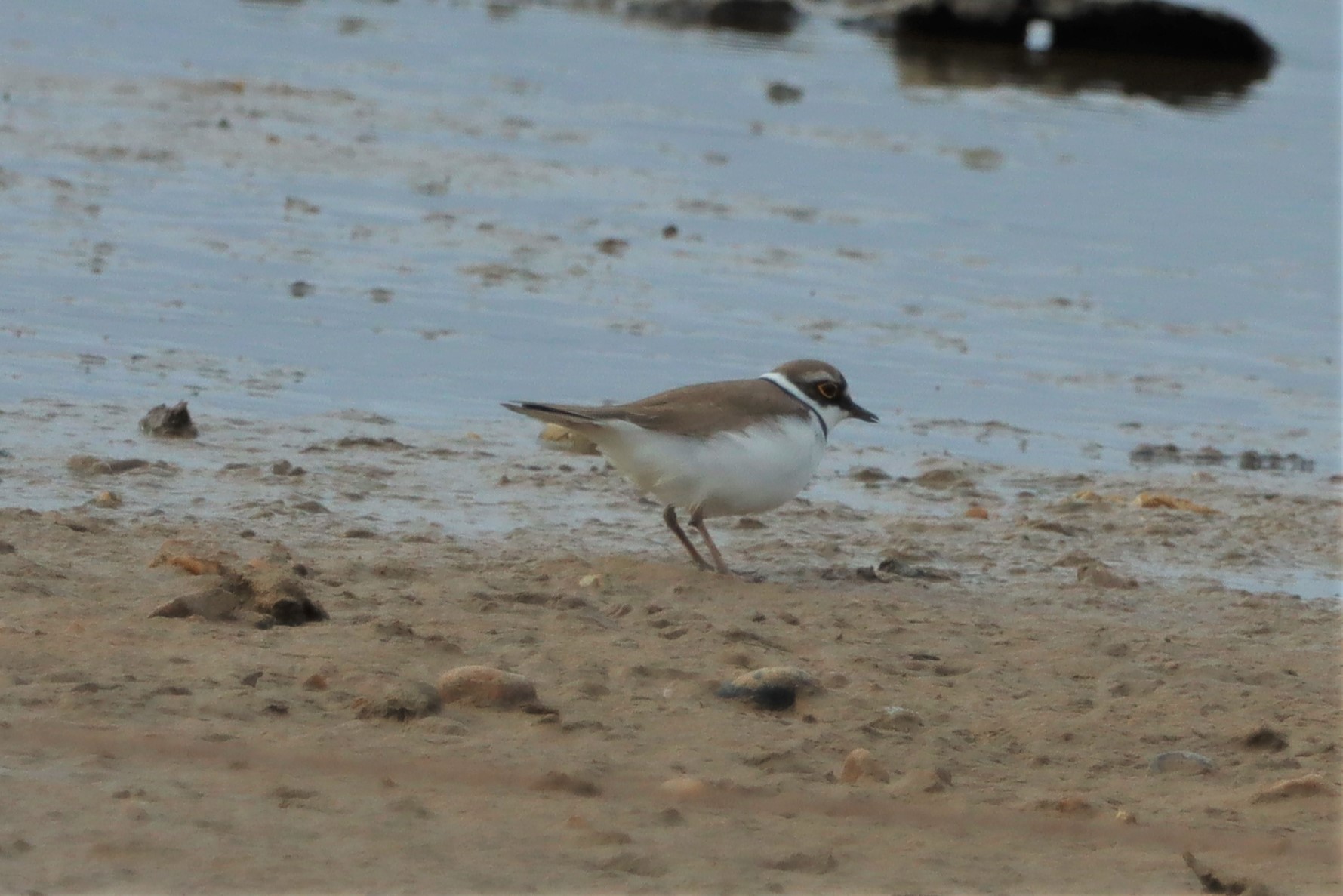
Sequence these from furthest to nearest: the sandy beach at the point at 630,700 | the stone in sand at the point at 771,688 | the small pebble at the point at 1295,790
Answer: the stone in sand at the point at 771,688
the small pebble at the point at 1295,790
the sandy beach at the point at 630,700

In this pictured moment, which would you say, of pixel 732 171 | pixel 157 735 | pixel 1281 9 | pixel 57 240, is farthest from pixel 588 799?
pixel 1281 9

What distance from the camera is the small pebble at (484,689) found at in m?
4.46

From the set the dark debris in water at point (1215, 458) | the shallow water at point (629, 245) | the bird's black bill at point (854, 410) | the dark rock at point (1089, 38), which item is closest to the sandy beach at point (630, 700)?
the bird's black bill at point (854, 410)

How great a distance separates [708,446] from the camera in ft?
20.4

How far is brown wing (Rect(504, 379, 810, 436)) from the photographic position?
20.2 feet

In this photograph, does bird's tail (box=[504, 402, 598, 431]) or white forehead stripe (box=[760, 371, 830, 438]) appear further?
white forehead stripe (box=[760, 371, 830, 438])

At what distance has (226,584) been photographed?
510 cm

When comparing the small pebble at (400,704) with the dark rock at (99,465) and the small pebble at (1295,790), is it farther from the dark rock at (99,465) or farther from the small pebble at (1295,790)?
the dark rock at (99,465)

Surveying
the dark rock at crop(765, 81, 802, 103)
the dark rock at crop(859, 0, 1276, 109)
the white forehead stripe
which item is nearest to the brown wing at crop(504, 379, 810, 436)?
the white forehead stripe

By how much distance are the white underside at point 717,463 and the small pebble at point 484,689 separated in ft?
5.81

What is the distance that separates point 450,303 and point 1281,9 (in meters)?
25.4

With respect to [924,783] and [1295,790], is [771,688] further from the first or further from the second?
[1295,790]

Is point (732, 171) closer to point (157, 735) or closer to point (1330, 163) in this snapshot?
point (1330, 163)

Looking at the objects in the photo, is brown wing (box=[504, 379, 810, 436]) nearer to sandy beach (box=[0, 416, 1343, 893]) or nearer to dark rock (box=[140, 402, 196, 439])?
sandy beach (box=[0, 416, 1343, 893])
